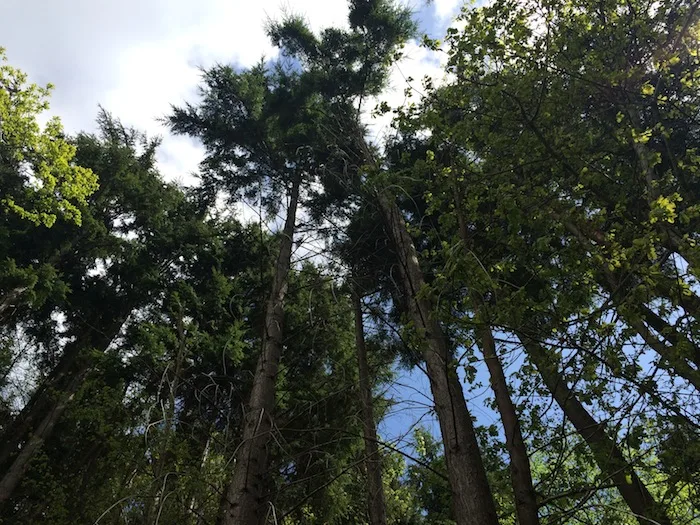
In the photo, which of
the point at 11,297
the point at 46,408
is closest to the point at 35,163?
the point at 11,297

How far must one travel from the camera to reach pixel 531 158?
467 cm

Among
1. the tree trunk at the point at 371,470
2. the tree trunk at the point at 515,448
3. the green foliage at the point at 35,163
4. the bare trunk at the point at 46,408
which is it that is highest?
the green foliage at the point at 35,163

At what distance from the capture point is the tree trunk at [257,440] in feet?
11.9

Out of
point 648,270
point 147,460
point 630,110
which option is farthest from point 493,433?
point 147,460

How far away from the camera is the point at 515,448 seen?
2.60 metres

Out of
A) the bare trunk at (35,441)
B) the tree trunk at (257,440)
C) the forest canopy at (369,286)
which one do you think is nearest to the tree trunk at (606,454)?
the forest canopy at (369,286)

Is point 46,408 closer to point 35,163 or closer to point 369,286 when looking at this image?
point 35,163

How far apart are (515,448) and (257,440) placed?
2.39m

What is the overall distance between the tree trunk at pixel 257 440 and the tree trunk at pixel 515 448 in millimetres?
2070

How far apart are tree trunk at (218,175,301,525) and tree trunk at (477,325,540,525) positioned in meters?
2.07

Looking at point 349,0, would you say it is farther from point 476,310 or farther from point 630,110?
point 476,310

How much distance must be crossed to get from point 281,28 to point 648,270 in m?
8.89

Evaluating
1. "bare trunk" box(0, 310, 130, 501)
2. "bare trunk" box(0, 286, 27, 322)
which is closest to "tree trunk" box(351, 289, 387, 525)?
"bare trunk" box(0, 310, 130, 501)

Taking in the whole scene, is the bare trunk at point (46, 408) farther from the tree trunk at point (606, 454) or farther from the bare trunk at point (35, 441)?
the tree trunk at point (606, 454)
